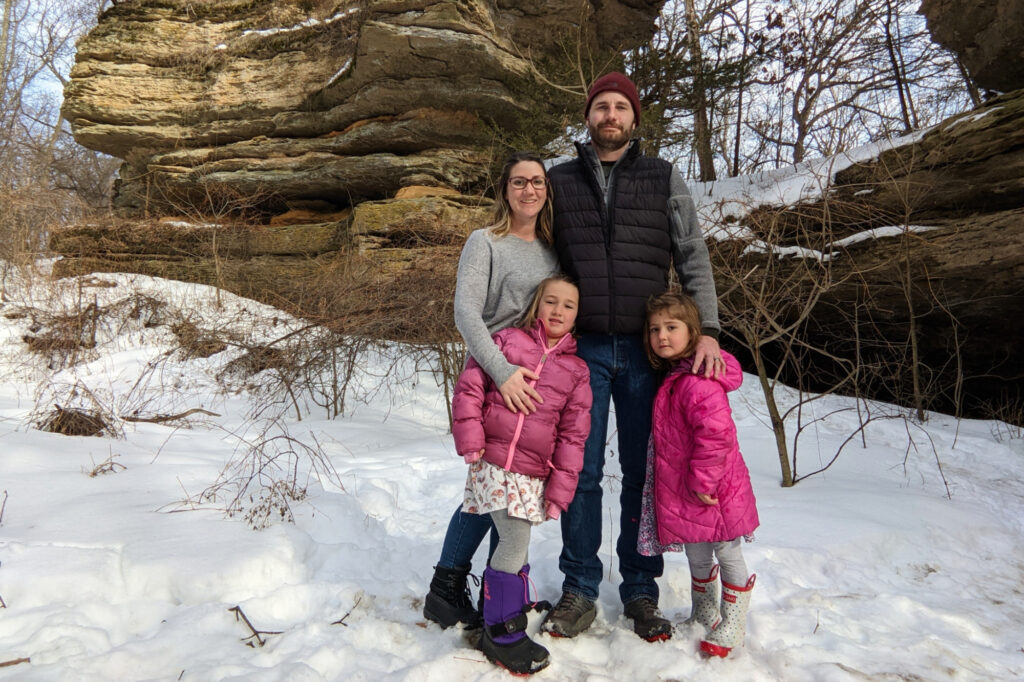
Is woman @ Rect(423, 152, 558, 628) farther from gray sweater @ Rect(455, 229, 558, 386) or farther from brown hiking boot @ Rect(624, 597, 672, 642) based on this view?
brown hiking boot @ Rect(624, 597, 672, 642)

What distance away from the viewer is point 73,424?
185 inches

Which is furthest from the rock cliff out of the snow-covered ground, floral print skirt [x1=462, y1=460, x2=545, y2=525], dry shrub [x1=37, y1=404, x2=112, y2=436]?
dry shrub [x1=37, y1=404, x2=112, y2=436]

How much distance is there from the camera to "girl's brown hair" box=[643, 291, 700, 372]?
90.1 inches

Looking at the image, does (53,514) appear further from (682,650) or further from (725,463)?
(725,463)

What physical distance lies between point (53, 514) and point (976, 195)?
928 centimetres

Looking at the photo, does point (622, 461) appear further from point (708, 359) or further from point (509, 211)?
point (509, 211)

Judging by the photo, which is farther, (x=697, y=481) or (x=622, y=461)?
(x=622, y=461)

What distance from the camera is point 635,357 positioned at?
7.93ft

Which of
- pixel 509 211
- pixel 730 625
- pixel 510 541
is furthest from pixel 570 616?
pixel 509 211

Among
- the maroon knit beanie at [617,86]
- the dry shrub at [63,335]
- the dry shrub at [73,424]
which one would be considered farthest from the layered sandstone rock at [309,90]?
the maroon knit beanie at [617,86]

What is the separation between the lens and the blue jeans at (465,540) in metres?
2.38

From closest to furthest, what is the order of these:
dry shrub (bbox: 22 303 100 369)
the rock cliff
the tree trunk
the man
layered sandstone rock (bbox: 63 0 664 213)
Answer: the man → the rock cliff → dry shrub (bbox: 22 303 100 369) → layered sandstone rock (bbox: 63 0 664 213) → the tree trunk

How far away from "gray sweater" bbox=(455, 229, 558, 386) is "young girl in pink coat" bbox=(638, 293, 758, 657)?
0.52 meters

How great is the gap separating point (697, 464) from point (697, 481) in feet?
0.21
